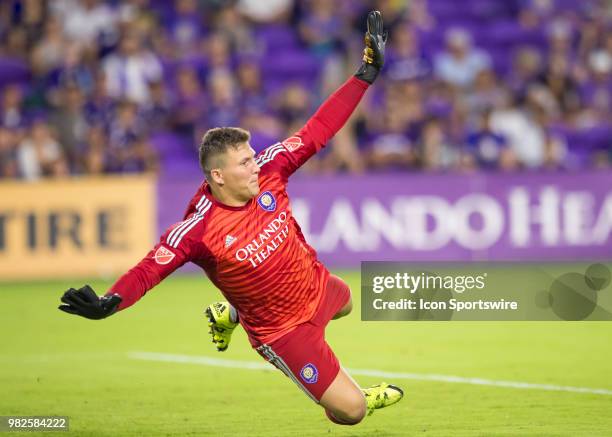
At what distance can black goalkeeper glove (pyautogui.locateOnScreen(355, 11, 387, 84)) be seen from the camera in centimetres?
800

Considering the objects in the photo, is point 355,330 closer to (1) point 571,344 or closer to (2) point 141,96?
(1) point 571,344

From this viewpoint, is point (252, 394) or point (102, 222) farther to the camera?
point (102, 222)

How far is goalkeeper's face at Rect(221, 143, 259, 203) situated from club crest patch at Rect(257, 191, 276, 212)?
0.64ft

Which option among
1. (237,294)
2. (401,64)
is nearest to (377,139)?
(401,64)

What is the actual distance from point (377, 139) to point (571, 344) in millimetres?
7633

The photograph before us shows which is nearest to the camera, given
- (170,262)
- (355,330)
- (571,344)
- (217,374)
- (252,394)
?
(170,262)

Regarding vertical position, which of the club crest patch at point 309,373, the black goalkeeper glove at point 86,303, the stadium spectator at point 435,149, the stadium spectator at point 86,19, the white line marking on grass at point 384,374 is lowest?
the white line marking on grass at point 384,374

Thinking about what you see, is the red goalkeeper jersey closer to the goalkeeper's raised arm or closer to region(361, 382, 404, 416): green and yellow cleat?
the goalkeeper's raised arm

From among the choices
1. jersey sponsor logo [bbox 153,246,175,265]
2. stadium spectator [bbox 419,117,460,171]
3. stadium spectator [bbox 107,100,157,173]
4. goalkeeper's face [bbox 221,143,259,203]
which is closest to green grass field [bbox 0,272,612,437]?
jersey sponsor logo [bbox 153,246,175,265]

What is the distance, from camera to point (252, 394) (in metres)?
9.77

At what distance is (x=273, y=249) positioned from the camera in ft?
25.7

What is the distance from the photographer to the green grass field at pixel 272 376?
8.38 metres

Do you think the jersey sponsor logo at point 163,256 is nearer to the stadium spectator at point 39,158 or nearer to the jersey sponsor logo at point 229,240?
the jersey sponsor logo at point 229,240

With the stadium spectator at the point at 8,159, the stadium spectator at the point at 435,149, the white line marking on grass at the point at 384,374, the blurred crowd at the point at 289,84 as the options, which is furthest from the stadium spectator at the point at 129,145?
the white line marking on grass at the point at 384,374
